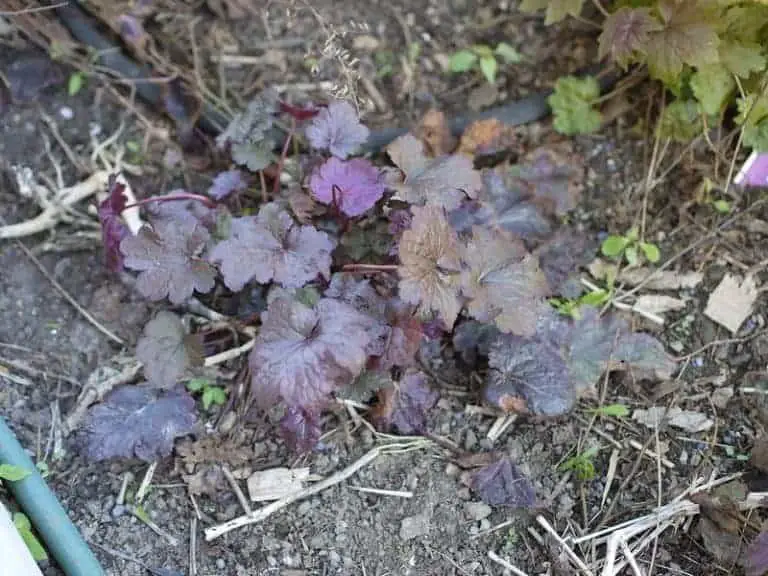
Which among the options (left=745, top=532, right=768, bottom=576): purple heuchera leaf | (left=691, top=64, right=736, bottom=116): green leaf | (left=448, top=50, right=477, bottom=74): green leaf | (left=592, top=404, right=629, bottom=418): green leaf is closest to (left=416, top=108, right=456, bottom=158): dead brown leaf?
(left=448, top=50, right=477, bottom=74): green leaf

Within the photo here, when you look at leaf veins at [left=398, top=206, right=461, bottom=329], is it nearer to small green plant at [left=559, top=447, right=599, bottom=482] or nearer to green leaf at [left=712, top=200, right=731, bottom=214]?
small green plant at [left=559, top=447, right=599, bottom=482]

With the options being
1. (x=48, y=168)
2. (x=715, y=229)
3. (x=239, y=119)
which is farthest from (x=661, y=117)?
(x=48, y=168)

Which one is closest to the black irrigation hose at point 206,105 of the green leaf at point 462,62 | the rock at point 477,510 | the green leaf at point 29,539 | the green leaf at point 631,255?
the green leaf at point 462,62

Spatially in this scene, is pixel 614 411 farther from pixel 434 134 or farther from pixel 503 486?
pixel 434 134

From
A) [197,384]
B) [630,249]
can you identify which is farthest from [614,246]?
[197,384]

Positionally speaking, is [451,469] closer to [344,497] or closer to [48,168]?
[344,497]

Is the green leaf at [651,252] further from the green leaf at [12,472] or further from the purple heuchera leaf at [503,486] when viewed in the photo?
the green leaf at [12,472]
